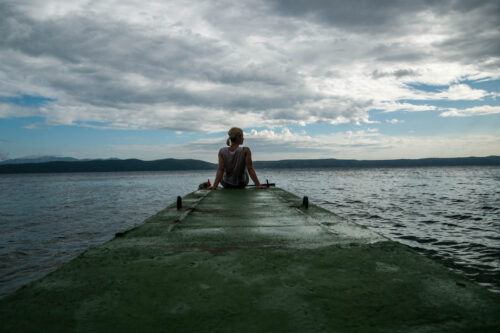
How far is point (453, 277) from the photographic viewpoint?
6.25 ft

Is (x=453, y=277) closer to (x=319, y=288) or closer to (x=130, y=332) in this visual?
(x=319, y=288)

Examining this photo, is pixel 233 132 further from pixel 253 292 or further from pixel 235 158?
pixel 253 292

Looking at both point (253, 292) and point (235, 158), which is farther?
point (235, 158)

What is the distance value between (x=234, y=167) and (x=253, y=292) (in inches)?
313

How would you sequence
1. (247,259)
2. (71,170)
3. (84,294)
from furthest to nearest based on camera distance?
(71,170)
(247,259)
(84,294)

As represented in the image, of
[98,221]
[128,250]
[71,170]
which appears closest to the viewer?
[128,250]

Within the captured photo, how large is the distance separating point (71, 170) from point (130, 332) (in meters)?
228

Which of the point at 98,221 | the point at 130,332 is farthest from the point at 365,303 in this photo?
the point at 98,221

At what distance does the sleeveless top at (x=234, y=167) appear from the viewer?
917cm

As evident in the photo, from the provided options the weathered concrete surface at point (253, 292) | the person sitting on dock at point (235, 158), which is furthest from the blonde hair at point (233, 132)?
the weathered concrete surface at point (253, 292)

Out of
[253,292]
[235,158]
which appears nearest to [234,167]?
[235,158]

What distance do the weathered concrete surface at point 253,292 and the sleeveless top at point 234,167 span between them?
633 centimetres

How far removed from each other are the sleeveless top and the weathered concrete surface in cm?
633

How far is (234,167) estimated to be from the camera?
962 centimetres
